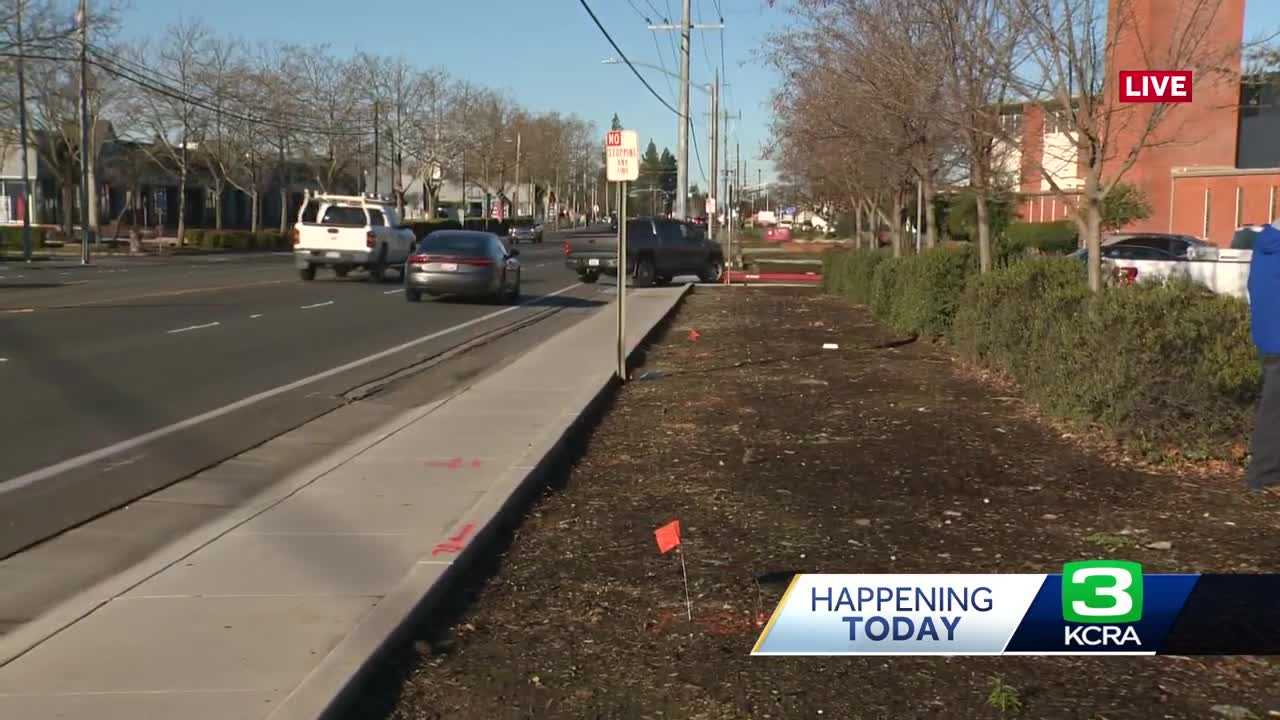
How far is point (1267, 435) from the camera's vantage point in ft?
23.3

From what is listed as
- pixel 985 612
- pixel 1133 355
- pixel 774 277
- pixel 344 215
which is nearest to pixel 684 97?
pixel 774 277

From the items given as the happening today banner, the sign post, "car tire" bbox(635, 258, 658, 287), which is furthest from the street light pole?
the happening today banner

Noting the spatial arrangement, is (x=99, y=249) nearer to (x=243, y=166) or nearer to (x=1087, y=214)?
(x=243, y=166)

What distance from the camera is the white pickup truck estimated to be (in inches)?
1272

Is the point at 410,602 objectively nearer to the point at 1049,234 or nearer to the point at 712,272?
the point at 712,272

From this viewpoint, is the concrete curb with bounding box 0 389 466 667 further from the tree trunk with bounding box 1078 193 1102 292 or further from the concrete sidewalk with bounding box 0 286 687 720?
the tree trunk with bounding box 1078 193 1102 292

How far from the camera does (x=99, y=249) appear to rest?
2071 inches

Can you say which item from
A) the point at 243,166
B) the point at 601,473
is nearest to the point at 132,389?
the point at 601,473

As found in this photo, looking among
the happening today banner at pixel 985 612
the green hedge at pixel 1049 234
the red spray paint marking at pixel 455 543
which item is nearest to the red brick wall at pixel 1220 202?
the green hedge at pixel 1049 234

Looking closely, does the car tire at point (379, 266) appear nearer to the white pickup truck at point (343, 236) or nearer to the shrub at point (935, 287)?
the white pickup truck at point (343, 236)

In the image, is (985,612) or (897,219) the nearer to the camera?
(985,612)

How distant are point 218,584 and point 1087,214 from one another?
29.6 ft

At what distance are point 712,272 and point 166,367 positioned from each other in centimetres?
2548

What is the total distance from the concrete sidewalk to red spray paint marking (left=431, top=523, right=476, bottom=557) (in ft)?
0.05
